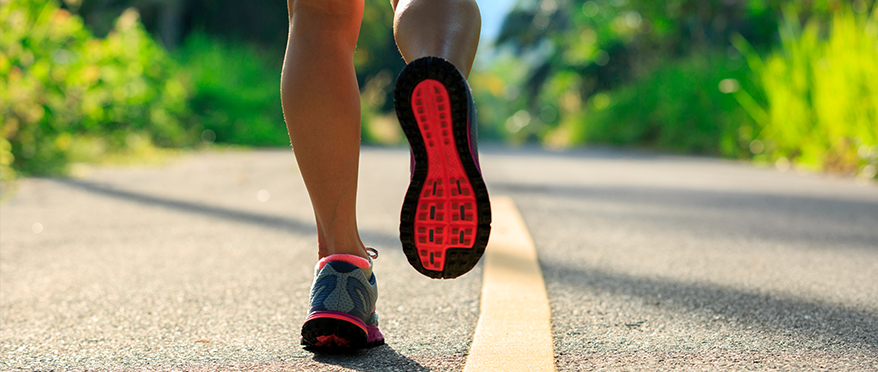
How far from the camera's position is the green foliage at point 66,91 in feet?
18.4

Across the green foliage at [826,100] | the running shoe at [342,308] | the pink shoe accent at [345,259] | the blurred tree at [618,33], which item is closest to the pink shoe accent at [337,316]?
the running shoe at [342,308]

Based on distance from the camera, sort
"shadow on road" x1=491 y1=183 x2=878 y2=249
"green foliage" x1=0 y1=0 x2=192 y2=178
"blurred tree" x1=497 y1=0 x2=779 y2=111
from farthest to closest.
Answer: "blurred tree" x1=497 y1=0 x2=779 y2=111
"green foliage" x1=0 y1=0 x2=192 y2=178
"shadow on road" x1=491 y1=183 x2=878 y2=249

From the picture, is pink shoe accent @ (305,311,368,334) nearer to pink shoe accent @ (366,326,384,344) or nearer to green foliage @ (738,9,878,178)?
pink shoe accent @ (366,326,384,344)

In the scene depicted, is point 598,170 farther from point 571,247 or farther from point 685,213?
point 571,247

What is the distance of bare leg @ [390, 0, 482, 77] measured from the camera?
1.54 meters

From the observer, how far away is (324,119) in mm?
1533

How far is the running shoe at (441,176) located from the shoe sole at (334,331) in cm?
17

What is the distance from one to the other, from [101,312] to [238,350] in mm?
511

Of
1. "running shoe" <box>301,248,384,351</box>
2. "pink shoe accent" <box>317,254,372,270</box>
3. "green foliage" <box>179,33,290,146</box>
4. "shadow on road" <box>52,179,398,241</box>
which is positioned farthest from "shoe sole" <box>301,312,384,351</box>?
"green foliage" <box>179,33,290,146</box>

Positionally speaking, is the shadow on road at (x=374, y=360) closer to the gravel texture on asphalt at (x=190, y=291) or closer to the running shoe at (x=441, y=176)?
the gravel texture on asphalt at (x=190, y=291)

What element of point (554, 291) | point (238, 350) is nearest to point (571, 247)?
point (554, 291)

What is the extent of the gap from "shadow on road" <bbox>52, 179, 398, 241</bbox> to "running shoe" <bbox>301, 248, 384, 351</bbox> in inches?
56.3

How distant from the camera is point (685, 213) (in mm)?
3773

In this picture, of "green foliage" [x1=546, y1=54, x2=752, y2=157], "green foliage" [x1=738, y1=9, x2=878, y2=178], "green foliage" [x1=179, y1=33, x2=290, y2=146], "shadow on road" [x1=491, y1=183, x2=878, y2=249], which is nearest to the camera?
"shadow on road" [x1=491, y1=183, x2=878, y2=249]
